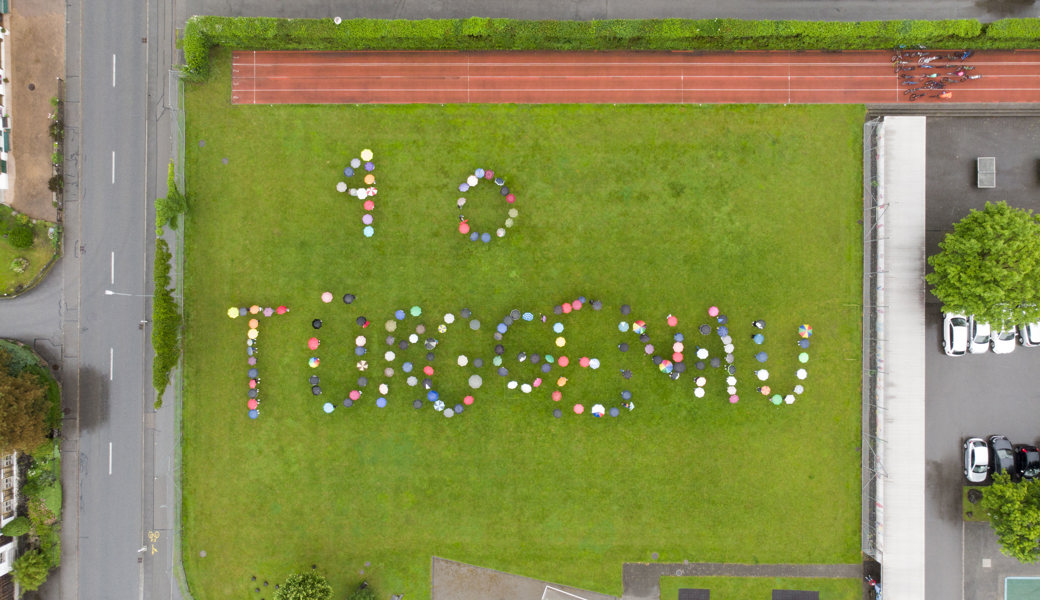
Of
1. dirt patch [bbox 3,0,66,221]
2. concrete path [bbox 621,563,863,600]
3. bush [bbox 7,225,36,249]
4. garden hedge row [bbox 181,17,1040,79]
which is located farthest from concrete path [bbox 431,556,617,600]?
dirt patch [bbox 3,0,66,221]

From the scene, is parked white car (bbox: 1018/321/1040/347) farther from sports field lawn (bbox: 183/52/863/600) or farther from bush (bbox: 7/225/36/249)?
bush (bbox: 7/225/36/249)

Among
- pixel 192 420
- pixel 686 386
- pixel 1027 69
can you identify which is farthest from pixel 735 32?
pixel 192 420

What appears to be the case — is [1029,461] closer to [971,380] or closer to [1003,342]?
[971,380]

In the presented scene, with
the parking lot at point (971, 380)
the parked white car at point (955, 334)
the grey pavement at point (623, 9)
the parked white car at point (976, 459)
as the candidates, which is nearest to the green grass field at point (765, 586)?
the parking lot at point (971, 380)

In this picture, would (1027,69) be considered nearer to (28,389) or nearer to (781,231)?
(781,231)

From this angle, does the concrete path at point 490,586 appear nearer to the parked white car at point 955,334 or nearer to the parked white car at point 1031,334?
the parked white car at point 955,334
